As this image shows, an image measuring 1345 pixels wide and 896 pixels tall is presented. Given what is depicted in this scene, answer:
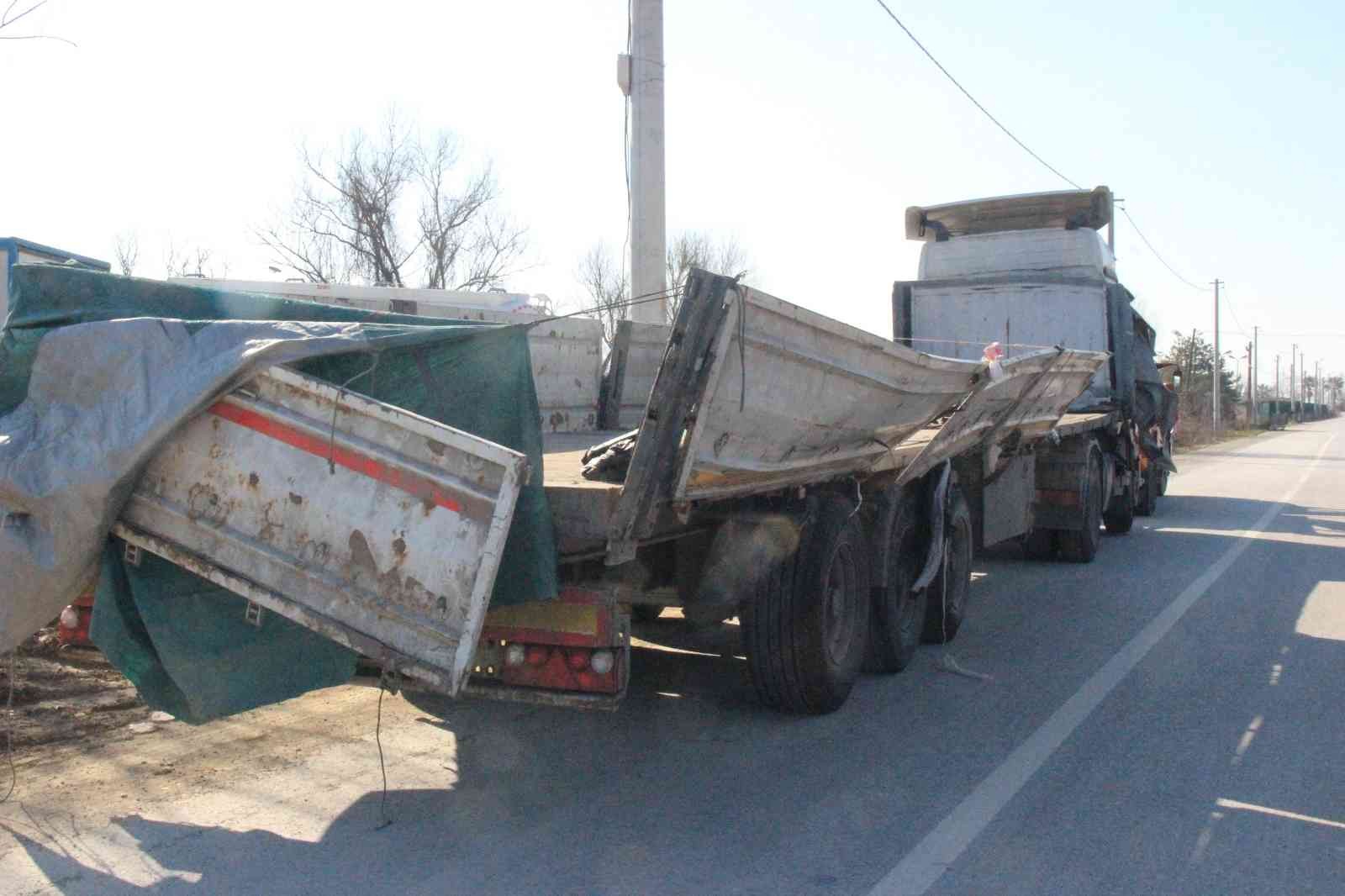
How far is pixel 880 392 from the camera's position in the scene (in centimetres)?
616

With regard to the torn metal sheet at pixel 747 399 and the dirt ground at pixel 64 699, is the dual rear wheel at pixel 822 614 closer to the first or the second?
the torn metal sheet at pixel 747 399

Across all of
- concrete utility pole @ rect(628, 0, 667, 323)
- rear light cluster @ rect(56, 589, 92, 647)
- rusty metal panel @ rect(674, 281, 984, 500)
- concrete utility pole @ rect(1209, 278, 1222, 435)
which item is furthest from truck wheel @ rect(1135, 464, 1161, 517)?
concrete utility pole @ rect(1209, 278, 1222, 435)

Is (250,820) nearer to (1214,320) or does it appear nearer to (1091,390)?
(1091,390)

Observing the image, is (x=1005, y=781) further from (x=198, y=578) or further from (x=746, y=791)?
(x=198, y=578)

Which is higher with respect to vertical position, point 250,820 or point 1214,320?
point 1214,320

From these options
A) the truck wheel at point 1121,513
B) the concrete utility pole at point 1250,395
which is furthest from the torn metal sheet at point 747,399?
the concrete utility pole at point 1250,395

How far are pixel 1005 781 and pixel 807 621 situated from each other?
1207mm

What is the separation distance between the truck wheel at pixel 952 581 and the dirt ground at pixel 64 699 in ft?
16.4

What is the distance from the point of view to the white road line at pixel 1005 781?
179 inches

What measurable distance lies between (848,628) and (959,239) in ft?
27.9

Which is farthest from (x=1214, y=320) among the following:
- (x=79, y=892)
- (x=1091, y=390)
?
(x=79, y=892)

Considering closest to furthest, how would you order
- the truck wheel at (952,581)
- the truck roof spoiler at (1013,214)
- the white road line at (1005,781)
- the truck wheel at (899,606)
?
the white road line at (1005,781), the truck wheel at (899,606), the truck wheel at (952,581), the truck roof spoiler at (1013,214)

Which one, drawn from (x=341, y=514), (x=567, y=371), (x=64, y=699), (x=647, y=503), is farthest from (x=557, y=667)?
(x=567, y=371)

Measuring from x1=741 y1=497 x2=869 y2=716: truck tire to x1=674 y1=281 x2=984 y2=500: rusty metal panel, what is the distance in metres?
0.32
